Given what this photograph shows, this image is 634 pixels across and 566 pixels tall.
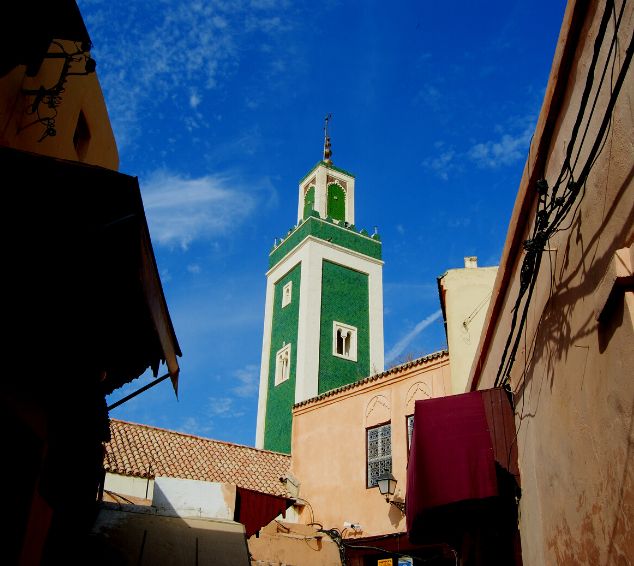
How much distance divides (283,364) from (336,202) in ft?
32.1

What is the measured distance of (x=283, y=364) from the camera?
26.5 m

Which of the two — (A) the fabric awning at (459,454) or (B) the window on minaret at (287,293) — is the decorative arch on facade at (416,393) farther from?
(B) the window on minaret at (287,293)

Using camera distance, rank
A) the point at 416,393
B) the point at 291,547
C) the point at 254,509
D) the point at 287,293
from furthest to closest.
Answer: the point at 287,293 < the point at 416,393 < the point at 291,547 < the point at 254,509

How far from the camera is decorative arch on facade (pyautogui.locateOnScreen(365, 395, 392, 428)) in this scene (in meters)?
15.8

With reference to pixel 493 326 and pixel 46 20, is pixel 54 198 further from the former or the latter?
pixel 493 326

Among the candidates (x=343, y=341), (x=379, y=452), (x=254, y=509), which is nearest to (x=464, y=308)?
(x=379, y=452)

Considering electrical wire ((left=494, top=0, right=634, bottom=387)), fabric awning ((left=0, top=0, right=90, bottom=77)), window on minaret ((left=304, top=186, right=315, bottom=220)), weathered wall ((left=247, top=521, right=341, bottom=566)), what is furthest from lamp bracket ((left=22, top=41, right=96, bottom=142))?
window on minaret ((left=304, top=186, right=315, bottom=220))

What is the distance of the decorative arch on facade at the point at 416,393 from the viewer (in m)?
14.8

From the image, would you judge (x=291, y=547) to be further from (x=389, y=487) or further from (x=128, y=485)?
(x=128, y=485)

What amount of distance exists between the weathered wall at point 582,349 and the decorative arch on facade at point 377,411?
10.4 m

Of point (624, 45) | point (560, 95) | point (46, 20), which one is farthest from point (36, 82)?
point (624, 45)

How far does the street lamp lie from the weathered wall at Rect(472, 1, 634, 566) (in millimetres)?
8806

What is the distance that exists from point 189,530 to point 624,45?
6.66 meters

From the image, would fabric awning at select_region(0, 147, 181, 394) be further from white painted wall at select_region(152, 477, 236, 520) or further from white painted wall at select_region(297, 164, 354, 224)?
white painted wall at select_region(297, 164, 354, 224)
